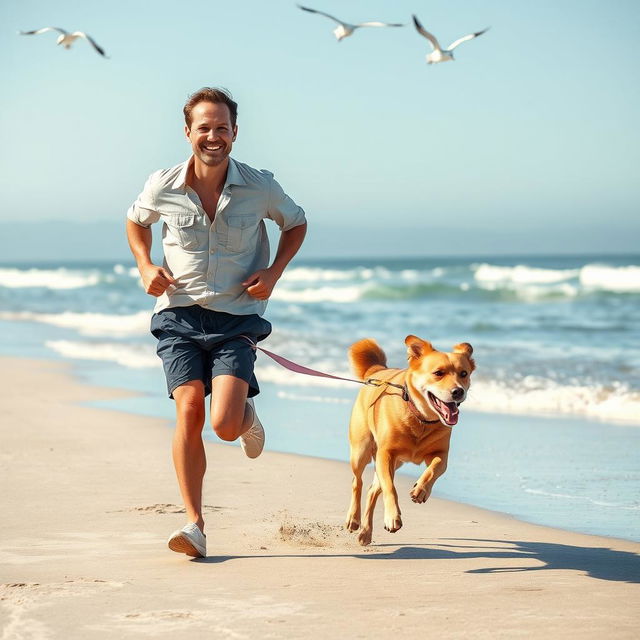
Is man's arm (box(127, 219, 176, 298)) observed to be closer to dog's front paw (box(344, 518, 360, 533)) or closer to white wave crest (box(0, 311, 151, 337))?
dog's front paw (box(344, 518, 360, 533))

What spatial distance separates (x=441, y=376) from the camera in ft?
14.3

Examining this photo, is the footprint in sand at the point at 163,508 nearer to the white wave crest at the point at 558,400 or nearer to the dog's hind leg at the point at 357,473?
the dog's hind leg at the point at 357,473

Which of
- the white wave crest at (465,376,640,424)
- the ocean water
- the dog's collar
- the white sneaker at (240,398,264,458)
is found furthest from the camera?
the white wave crest at (465,376,640,424)

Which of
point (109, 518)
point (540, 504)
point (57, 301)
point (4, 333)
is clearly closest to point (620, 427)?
point (540, 504)

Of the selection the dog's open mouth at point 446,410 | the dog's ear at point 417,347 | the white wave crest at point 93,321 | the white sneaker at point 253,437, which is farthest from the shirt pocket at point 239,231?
the white wave crest at point 93,321

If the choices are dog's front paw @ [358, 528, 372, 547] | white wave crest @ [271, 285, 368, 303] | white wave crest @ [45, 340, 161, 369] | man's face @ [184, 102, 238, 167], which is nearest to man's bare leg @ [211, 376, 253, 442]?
dog's front paw @ [358, 528, 372, 547]

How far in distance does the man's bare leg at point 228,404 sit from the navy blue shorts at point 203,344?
4 cm

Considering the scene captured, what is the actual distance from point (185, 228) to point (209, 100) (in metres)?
0.56

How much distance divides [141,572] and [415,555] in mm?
1207

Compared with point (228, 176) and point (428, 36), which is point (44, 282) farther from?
point (228, 176)

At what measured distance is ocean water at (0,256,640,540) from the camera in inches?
225

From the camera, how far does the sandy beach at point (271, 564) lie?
10.4 ft

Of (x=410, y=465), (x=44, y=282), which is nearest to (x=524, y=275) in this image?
(x=44, y=282)

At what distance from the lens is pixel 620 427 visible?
7.66 metres
